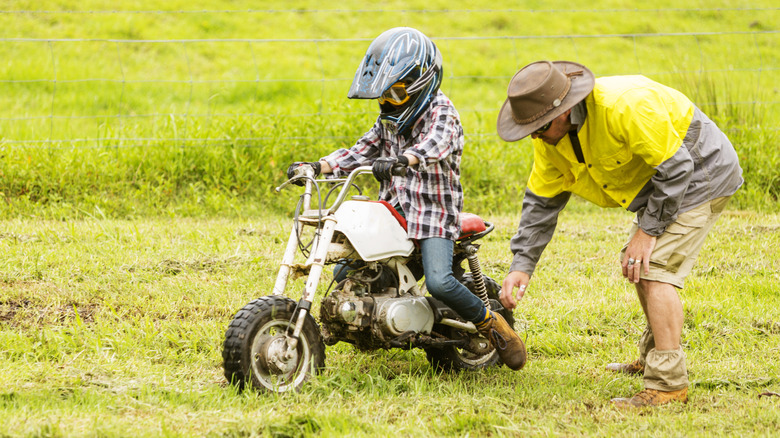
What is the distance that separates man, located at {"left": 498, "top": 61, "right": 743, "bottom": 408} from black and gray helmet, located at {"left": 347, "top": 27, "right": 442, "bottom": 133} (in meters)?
0.45

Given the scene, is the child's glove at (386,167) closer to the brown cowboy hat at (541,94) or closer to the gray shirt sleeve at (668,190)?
the brown cowboy hat at (541,94)

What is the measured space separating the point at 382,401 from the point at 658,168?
169 cm

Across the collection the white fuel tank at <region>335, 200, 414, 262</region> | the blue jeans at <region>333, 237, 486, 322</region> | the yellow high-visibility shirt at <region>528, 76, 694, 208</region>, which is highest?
the yellow high-visibility shirt at <region>528, 76, 694, 208</region>

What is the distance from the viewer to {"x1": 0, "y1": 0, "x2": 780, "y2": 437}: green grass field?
377 centimetres

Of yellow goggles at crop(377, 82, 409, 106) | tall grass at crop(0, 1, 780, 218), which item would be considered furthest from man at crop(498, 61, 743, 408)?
tall grass at crop(0, 1, 780, 218)

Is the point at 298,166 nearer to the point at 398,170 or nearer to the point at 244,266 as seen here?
the point at 398,170

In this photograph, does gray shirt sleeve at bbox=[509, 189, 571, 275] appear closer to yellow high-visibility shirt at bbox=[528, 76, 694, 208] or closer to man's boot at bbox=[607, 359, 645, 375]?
yellow high-visibility shirt at bbox=[528, 76, 694, 208]

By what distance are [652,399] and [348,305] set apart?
1.57 meters

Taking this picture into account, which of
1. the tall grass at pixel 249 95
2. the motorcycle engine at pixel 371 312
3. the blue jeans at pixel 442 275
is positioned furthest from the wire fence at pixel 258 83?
the blue jeans at pixel 442 275

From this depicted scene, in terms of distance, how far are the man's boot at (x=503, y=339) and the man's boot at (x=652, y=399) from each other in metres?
0.61

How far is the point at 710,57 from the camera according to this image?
14.0 meters

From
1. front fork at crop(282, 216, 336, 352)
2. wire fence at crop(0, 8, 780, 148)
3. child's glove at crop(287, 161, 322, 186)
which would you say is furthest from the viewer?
wire fence at crop(0, 8, 780, 148)

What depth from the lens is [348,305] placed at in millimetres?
4090

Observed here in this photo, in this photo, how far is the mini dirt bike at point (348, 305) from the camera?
3.85 metres
